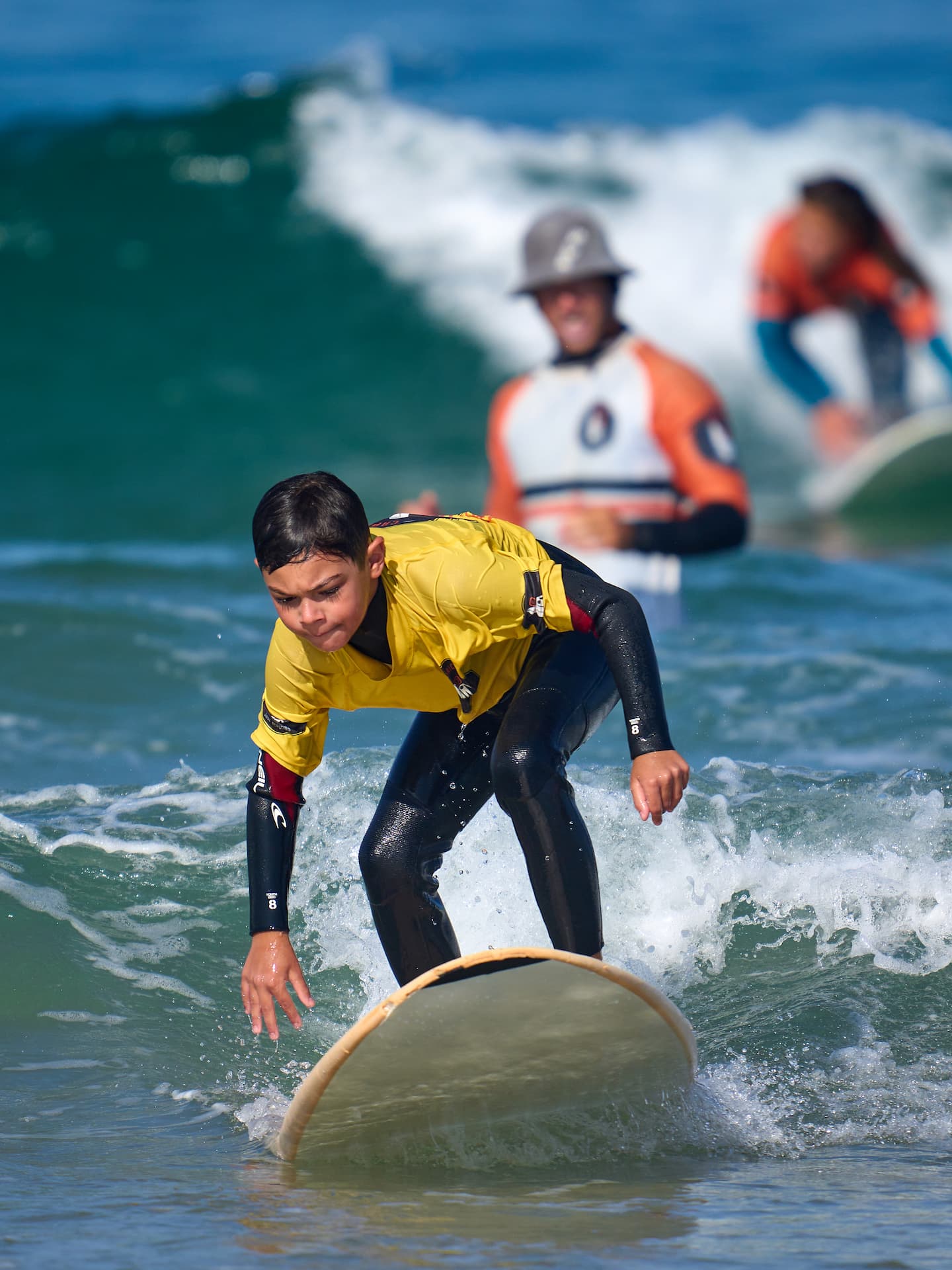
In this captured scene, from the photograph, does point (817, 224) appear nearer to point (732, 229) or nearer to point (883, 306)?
point (883, 306)

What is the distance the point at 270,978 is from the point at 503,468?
3145mm

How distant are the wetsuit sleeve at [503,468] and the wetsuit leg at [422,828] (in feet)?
7.89

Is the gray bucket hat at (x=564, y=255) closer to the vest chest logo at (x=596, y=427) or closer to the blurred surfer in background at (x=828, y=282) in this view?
the vest chest logo at (x=596, y=427)

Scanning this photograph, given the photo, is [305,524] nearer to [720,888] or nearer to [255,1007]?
[255,1007]

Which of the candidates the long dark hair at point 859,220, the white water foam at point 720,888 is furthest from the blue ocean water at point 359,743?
the long dark hair at point 859,220

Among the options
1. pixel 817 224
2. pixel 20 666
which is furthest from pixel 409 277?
pixel 20 666

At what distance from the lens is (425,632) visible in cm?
308

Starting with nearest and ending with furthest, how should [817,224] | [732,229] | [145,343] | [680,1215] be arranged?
[680,1215], [817,224], [145,343], [732,229]

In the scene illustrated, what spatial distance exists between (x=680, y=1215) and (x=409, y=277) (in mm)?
13809

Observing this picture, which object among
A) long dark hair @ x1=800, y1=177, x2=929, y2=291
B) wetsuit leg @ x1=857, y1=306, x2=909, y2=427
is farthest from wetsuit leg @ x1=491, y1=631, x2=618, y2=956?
wetsuit leg @ x1=857, y1=306, x2=909, y2=427

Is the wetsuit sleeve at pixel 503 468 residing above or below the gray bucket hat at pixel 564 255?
below

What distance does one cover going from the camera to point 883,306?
1112 centimetres

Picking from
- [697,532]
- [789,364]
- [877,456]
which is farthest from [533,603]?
[789,364]

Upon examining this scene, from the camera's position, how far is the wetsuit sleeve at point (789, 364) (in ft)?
35.6
